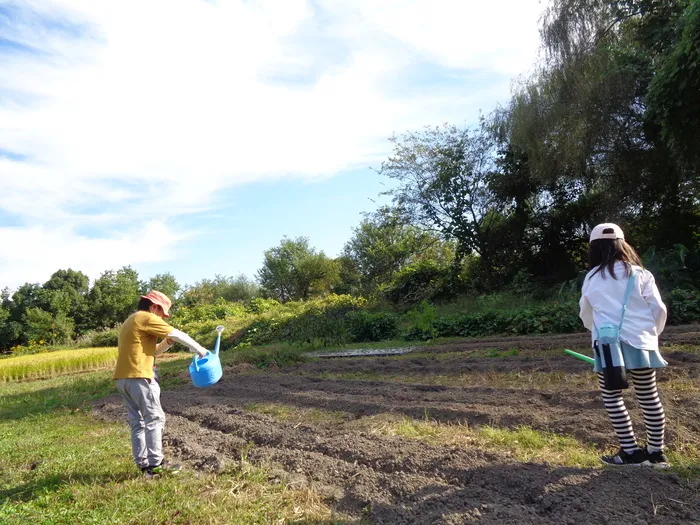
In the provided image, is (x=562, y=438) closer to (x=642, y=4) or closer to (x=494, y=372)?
(x=494, y=372)

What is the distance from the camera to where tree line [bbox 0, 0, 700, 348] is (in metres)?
13.7

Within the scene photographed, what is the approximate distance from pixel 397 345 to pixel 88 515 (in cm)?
1044

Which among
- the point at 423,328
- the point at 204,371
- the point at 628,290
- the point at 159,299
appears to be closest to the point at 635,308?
the point at 628,290

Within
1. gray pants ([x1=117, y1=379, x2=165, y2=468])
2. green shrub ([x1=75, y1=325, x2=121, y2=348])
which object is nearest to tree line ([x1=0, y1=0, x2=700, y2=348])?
gray pants ([x1=117, y1=379, x2=165, y2=468])

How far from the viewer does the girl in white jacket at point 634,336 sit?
3.84 metres

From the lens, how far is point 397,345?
13836mm

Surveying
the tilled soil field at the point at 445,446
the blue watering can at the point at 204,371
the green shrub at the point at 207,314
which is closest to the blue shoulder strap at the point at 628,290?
the tilled soil field at the point at 445,446

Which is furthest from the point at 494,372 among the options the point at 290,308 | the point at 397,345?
the point at 290,308

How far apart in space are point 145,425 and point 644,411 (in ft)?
13.1

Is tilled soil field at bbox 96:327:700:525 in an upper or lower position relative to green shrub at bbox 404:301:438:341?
lower

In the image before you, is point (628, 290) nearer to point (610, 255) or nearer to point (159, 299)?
point (610, 255)

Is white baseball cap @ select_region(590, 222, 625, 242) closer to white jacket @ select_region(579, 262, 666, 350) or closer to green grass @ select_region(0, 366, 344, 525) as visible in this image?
white jacket @ select_region(579, 262, 666, 350)

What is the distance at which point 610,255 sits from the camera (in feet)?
13.2

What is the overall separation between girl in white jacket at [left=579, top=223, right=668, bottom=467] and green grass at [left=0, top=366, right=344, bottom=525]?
2.22m
